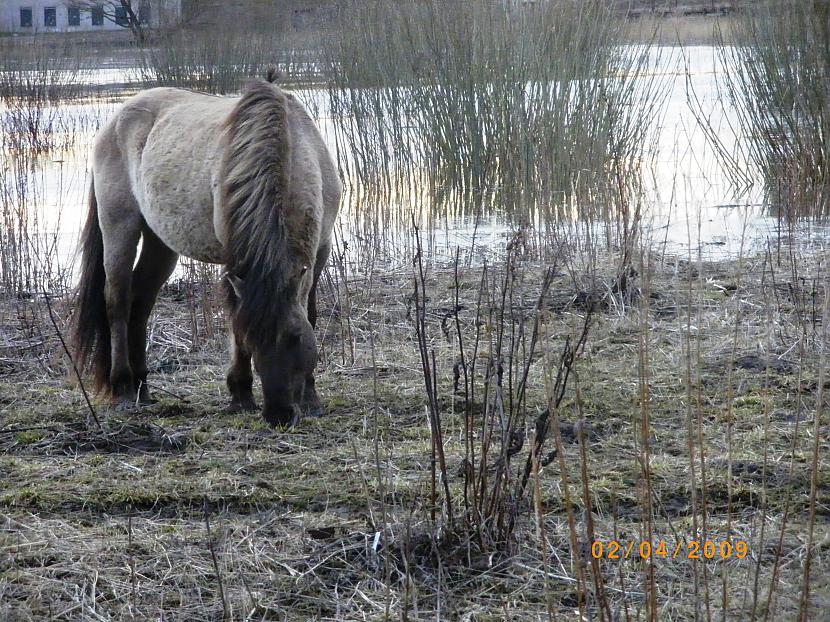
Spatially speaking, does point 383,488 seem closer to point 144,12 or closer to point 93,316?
point 93,316

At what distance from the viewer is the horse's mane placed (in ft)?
14.0

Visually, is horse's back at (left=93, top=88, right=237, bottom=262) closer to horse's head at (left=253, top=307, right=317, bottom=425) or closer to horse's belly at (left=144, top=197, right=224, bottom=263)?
horse's belly at (left=144, top=197, right=224, bottom=263)

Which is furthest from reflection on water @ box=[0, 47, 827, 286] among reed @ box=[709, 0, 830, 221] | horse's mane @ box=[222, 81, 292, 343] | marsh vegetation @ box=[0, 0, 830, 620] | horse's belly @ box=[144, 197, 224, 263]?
horse's mane @ box=[222, 81, 292, 343]

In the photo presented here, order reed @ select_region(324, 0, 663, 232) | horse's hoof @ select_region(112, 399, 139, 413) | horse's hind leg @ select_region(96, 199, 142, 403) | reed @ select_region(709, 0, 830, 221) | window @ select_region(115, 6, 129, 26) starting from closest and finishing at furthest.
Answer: horse's hoof @ select_region(112, 399, 139, 413) < horse's hind leg @ select_region(96, 199, 142, 403) < reed @ select_region(324, 0, 663, 232) < reed @ select_region(709, 0, 830, 221) < window @ select_region(115, 6, 129, 26)

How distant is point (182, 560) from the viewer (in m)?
2.97

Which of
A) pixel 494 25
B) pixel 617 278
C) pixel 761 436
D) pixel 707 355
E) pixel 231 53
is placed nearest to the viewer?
pixel 761 436

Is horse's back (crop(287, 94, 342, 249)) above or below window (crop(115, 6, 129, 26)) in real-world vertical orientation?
below

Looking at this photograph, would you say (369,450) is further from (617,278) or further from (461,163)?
(461,163)

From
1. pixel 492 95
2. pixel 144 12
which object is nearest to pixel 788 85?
pixel 492 95

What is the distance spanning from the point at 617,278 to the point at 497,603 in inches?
153

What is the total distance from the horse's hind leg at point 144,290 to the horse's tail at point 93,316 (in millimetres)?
142

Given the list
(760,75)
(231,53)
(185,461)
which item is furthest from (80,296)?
(231,53)

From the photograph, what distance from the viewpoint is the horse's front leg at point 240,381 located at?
477cm

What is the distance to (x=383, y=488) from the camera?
10.7 ft
